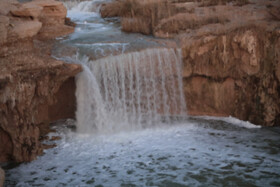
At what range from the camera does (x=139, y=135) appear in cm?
732

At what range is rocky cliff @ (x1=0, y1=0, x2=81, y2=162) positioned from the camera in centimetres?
616

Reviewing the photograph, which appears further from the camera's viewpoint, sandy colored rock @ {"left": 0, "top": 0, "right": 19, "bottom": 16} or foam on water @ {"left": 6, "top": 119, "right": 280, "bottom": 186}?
sandy colored rock @ {"left": 0, "top": 0, "right": 19, "bottom": 16}

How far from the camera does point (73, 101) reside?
805 cm

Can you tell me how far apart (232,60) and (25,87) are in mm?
4472

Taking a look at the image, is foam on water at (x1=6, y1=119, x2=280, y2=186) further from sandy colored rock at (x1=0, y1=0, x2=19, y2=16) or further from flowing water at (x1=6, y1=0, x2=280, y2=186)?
sandy colored rock at (x1=0, y1=0, x2=19, y2=16)

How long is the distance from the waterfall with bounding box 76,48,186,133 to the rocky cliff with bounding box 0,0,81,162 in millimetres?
504

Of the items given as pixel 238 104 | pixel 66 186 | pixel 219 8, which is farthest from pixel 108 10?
pixel 66 186

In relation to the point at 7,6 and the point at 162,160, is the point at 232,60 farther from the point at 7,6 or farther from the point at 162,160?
the point at 7,6

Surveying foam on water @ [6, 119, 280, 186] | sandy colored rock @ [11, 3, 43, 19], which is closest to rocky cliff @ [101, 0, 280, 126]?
foam on water @ [6, 119, 280, 186]

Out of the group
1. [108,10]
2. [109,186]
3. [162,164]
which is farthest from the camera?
[108,10]

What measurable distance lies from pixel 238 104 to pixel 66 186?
14.6 feet

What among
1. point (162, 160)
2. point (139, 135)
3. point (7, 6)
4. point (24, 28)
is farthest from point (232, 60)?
point (7, 6)

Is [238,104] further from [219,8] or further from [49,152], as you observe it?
[49,152]

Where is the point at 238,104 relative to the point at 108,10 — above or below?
below
